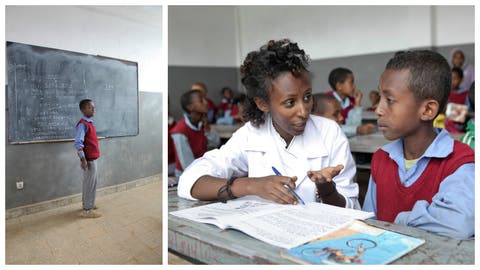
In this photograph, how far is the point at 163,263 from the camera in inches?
46.7

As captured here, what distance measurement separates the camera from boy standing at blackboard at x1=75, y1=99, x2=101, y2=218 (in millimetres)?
1188

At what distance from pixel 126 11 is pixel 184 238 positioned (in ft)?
2.36

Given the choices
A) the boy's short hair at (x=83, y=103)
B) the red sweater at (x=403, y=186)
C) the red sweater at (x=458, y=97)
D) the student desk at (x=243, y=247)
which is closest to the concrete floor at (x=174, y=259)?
the student desk at (x=243, y=247)

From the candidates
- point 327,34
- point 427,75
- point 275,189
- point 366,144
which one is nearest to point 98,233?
point 275,189

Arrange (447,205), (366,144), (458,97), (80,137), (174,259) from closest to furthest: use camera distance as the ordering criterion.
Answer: (447,205) < (174,259) < (80,137) < (366,144) < (458,97)

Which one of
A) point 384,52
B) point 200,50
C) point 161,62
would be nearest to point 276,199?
point 161,62

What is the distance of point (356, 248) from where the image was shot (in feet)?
2.64

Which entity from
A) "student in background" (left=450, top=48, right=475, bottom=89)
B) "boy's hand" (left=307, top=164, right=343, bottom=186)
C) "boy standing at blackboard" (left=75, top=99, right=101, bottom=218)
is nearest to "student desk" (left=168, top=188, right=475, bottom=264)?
"boy's hand" (left=307, top=164, right=343, bottom=186)

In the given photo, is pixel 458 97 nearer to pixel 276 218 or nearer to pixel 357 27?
pixel 357 27

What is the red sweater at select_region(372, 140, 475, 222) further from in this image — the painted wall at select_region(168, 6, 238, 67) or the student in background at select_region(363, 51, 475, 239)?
the painted wall at select_region(168, 6, 238, 67)

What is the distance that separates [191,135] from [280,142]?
164 cm

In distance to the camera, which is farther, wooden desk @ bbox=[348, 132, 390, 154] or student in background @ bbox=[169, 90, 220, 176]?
student in background @ bbox=[169, 90, 220, 176]

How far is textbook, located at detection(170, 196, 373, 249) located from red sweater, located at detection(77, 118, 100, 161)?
31 cm

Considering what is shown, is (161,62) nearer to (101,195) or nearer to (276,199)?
(101,195)
